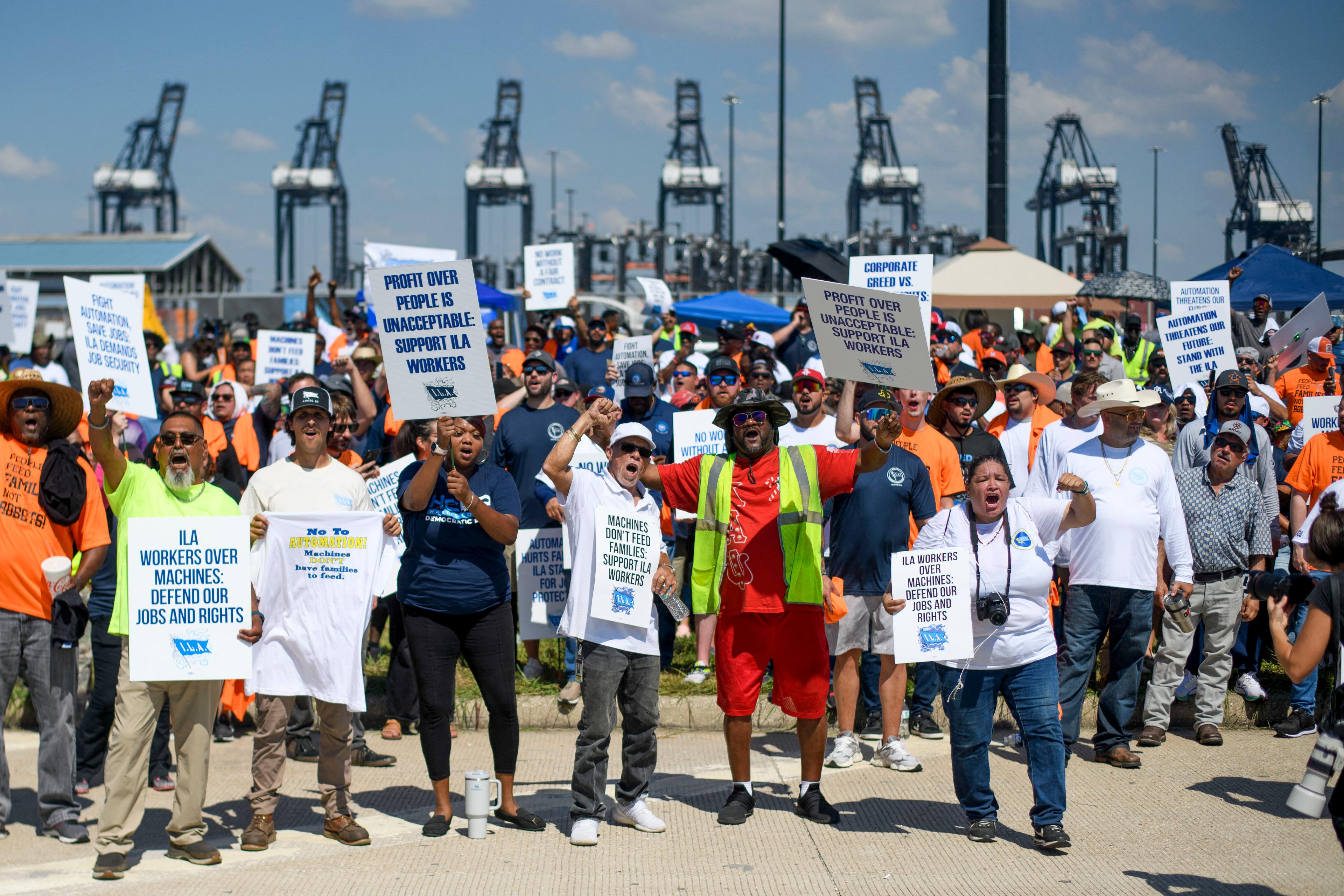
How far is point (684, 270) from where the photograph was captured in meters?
59.3

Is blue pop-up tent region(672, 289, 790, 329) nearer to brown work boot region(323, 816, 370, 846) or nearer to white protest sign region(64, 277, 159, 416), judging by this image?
white protest sign region(64, 277, 159, 416)

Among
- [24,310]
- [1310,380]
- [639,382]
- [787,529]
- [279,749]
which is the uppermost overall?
[24,310]

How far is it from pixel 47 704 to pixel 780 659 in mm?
3571

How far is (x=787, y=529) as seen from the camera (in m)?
5.91

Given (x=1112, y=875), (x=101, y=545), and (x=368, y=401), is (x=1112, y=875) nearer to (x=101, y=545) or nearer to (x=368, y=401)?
(x=101, y=545)

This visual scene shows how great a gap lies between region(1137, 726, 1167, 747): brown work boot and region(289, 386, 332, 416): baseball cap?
16.5 feet

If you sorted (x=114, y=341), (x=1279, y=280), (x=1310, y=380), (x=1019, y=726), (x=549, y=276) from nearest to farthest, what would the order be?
(x=1019, y=726), (x=114, y=341), (x=1310, y=380), (x=549, y=276), (x=1279, y=280)

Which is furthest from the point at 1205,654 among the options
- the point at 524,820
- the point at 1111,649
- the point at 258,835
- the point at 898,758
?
the point at 258,835

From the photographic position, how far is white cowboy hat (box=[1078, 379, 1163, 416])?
6.64 metres

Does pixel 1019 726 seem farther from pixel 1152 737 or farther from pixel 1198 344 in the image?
pixel 1198 344

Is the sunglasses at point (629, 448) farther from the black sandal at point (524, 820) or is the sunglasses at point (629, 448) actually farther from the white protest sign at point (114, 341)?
the white protest sign at point (114, 341)

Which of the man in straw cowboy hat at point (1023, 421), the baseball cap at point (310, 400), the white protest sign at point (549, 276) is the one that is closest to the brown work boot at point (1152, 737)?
the man in straw cowboy hat at point (1023, 421)

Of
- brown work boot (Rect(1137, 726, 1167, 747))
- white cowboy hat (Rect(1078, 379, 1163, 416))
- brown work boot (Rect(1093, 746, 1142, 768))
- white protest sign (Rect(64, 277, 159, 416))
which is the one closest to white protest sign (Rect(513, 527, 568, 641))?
white protest sign (Rect(64, 277, 159, 416))

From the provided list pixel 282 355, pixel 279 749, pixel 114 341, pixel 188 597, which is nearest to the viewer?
pixel 188 597
